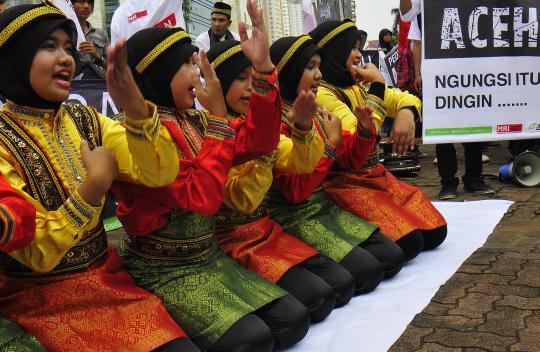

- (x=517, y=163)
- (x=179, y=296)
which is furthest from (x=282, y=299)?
(x=517, y=163)

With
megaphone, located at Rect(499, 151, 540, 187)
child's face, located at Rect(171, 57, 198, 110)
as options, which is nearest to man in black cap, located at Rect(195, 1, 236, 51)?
megaphone, located at Rect(499, 151, 540, 187)

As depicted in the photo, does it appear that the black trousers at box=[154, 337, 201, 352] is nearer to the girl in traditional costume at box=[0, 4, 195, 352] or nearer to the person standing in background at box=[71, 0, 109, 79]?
the girl in traditional costume at box=[0, 4, 195, 352]

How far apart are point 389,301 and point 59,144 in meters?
1.81

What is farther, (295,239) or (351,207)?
(351,207)

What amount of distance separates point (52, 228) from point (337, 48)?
2436 millimetres

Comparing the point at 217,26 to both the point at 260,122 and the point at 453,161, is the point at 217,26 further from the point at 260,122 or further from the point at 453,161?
the point at 260,122

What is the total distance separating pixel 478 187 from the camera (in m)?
6.05

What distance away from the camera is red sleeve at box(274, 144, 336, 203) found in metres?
3.40

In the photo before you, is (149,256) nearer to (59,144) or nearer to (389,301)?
(59,144)

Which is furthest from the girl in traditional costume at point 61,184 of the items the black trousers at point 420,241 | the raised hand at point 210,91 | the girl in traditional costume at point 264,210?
the black trousers at point 420,241

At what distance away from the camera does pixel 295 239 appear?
10.8 ft

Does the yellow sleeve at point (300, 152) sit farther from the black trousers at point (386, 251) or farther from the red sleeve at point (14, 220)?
the red sleeve at point (14, 220)

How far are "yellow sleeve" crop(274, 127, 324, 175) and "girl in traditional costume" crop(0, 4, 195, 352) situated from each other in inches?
35.8

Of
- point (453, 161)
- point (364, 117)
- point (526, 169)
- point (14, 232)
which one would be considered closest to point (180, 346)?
point (14, 232)
